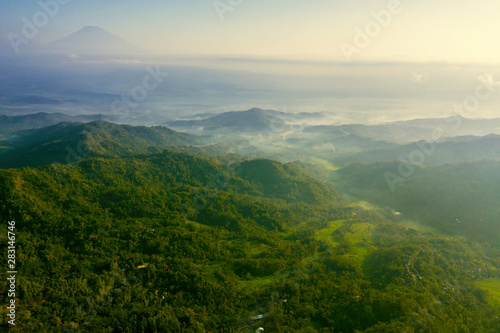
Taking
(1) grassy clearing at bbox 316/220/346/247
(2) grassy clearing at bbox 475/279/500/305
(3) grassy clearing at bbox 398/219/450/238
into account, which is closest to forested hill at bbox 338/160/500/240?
(3) grassy clearing at bbox 398/219/450/238

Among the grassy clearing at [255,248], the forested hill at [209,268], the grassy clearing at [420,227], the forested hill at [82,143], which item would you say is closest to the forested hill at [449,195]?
the grassy clearing at [420,227]

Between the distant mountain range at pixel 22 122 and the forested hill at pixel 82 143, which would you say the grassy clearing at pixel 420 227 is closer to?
the forested hill at pixel 82 143

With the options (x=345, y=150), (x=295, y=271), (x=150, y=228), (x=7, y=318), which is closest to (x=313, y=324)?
(x=295, y=271)

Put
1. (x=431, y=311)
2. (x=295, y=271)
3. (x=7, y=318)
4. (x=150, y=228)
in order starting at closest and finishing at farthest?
(x=7, y=318) → (x=431, y=311) → (x=295, y=271) → (x=150, y=228)

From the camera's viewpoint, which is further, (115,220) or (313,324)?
(115,220)

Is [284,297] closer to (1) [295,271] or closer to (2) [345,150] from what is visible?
(1) [295,271]

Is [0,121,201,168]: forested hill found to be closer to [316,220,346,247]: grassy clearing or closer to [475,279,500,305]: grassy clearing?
[316,220,346,247]: grassy clearing

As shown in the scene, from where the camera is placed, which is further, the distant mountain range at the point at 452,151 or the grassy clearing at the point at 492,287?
the distant mountain range at the point at 452,151

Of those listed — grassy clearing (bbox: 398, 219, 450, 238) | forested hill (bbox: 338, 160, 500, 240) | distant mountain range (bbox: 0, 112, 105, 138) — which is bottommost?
grassy clearing (bbox: 398, 219, 450, 238)

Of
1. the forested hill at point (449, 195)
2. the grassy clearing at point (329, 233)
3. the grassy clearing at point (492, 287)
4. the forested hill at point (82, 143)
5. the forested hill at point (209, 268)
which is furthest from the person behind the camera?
the forested hill at point (82, 143)
